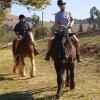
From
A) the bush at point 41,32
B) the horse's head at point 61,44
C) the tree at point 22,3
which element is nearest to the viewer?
the horse's head at point 61,44

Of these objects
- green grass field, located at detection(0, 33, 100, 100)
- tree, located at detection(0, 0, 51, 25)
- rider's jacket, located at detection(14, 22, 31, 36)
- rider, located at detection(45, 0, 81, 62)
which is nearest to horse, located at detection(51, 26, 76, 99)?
rider, located at detection(45, 0, 81, 62)

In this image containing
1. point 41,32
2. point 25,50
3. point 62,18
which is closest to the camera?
point 62,18

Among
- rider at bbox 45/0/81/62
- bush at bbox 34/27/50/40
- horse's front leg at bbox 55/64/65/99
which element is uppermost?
rider at bbox 45/0/81/62

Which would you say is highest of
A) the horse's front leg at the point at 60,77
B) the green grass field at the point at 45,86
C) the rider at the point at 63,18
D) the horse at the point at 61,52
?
the rider at the point at 63,18

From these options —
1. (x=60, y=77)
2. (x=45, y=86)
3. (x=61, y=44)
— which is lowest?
(x=45, y=86)

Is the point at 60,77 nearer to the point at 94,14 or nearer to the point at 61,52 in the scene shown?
the point at 61,52

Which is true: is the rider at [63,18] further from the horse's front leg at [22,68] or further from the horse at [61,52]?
the horse's front leg at [22,68]

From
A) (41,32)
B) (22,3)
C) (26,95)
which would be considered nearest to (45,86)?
(26,95)

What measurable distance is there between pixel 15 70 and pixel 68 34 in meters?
6.70

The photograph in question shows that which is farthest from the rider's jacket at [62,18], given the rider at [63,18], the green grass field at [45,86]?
the green grass field at [45,86]

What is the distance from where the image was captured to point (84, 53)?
952 inches

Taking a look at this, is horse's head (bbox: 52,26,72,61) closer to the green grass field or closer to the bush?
the green grass field

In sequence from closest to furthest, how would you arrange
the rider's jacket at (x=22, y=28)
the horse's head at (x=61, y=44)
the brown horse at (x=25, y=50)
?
the horse's head at (x=61, y=44)
the brown horse at (x=25, y=50)
the rider's jacket at (x=22, y=28)

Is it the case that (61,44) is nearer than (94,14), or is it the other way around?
(61,44)
